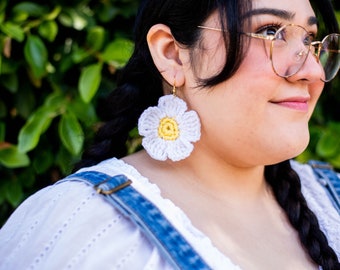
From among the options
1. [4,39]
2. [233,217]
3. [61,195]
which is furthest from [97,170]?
[4,39]

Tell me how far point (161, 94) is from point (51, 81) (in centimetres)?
44

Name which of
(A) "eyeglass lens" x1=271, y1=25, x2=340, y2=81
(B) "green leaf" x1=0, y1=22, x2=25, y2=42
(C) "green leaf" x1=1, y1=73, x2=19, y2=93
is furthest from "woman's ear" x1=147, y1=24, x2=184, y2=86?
(C) "green leaf" x1=1, y1=73, x2=19, y2=93

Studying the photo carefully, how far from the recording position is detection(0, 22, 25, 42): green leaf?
1.68m

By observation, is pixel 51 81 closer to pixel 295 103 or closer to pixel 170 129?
pixel 170 129

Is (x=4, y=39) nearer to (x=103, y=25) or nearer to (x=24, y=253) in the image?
(x=103, y=25)

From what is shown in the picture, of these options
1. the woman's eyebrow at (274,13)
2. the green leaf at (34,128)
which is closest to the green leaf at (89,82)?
the green leaf at (34,128)

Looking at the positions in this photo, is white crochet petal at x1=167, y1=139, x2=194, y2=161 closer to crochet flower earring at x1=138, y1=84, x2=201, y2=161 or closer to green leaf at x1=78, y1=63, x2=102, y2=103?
crochet flower earring at x1=138, y1=84, x2=201, y2=161

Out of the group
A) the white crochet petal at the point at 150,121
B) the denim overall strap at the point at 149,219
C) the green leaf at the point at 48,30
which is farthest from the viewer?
the green leaf at the point at 48,30

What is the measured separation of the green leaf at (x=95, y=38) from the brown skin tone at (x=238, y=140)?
0.38 metres

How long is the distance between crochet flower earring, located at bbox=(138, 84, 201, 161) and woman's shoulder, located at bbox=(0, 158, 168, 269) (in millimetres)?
201

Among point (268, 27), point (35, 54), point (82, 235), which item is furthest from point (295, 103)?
point (35, 54)

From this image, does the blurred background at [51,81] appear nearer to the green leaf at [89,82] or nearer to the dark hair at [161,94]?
the green leaf at [89,82]

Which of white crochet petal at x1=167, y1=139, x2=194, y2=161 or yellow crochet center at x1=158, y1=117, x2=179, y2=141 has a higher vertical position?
yellow crochet center at x1=158, y1=117, x2=179, y2=141

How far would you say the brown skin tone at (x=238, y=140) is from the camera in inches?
52.4
